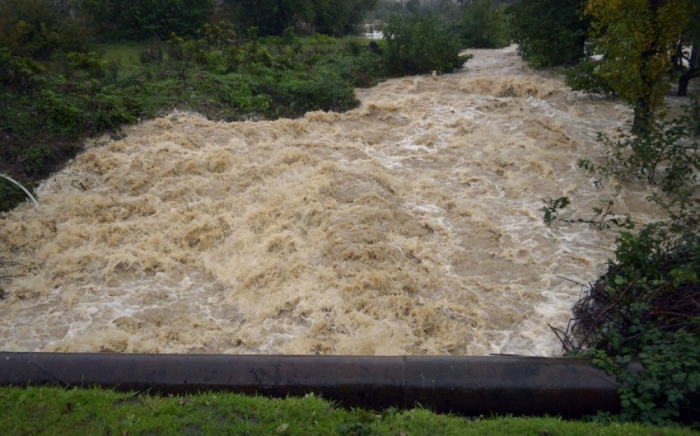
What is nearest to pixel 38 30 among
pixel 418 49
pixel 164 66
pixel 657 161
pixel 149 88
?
pixel 164 66

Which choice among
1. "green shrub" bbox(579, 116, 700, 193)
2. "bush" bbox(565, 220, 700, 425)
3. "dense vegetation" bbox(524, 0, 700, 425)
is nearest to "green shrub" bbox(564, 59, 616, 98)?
"dense vegetation" bbox(524, 0, 700, 425)

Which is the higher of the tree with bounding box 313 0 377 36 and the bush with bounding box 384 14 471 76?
the tree with bounding box 313 0 377 36

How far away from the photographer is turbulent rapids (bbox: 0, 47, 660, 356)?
638cm

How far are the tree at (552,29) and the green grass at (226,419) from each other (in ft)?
44.6

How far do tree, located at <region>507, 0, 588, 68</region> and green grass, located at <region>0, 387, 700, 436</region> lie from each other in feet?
44.6

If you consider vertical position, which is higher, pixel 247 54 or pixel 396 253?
pixel 247 54

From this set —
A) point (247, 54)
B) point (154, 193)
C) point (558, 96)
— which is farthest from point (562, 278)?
point (247, 54)

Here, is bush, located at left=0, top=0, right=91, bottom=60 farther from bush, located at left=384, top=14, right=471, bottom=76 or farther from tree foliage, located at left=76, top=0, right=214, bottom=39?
bush, located at left=384, top=14, right=471, bottom=76

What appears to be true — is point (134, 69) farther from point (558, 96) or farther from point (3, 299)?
point (558, 96)

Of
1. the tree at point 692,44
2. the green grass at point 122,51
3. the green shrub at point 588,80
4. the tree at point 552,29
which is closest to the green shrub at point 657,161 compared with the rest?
the tree at point 692,44

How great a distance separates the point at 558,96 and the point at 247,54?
28.6 ft

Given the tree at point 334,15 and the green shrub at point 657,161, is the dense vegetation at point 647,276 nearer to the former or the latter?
the green shrub at point 657,161

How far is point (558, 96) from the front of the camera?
14055 millimetres

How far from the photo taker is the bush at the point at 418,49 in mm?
17344
